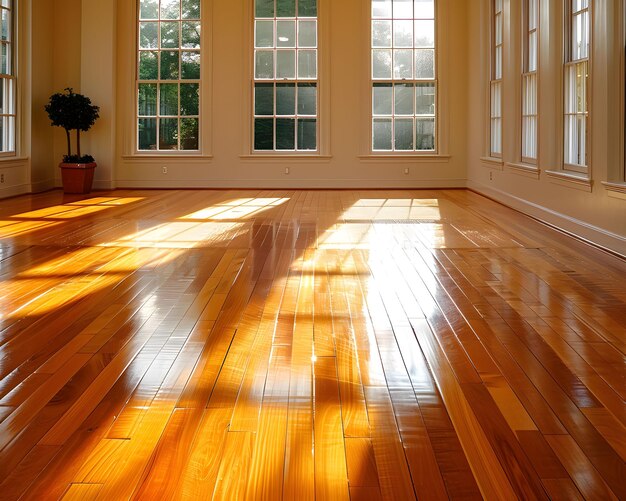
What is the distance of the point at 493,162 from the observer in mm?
11070

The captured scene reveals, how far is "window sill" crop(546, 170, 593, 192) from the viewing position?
7.19 metres

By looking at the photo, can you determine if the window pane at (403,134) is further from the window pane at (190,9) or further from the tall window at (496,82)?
the window pane at (190,9)

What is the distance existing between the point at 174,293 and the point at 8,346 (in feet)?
4.39

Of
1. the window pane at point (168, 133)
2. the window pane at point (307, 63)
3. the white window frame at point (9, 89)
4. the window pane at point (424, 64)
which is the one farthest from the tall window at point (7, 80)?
the window pane at point (424, 64)

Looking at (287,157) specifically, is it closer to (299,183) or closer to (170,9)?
(299,183)

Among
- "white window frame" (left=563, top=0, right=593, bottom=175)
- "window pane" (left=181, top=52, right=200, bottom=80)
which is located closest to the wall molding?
"window pane" (left=181, top=52, right=200, bottom=80)

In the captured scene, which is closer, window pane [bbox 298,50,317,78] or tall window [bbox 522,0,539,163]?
tall window [bbox 522,0,539,163]

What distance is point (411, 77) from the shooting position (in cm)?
1302

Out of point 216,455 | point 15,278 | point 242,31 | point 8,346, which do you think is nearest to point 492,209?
point 242,31

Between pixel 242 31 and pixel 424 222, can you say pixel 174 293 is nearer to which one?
pixel 424 222

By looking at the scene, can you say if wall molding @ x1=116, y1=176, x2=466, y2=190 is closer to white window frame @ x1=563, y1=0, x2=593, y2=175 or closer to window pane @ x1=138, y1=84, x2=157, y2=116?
window pane @ x1=138, y1=84, x2=157, y2=116

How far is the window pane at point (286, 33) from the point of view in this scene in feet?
42.6

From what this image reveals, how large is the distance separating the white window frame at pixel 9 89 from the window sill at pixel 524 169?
687 centimetres

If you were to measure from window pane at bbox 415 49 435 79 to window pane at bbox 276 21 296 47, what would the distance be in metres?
2.04
